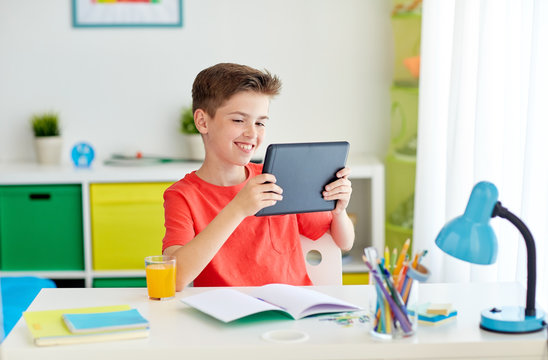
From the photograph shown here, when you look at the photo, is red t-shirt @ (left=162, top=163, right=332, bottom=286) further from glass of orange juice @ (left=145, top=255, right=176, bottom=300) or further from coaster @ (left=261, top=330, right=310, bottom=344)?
coaster @ (left=261, top=330, right=310, bottom=344)

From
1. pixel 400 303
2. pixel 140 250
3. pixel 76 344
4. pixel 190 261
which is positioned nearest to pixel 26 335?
pixel 76 344

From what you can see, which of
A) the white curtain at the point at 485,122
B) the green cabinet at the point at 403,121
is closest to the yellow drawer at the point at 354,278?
the green cabinet at the point at 403,121

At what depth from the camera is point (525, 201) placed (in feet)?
7.09

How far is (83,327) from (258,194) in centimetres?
51

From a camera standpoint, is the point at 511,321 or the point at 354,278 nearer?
the point at 511,321

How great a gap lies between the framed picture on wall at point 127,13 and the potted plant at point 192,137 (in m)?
0.46

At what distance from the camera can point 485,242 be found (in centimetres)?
134

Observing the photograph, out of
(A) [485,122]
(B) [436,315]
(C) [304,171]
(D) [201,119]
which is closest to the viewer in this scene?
(B) [436,315]

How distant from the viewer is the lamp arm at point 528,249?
1.39 metres

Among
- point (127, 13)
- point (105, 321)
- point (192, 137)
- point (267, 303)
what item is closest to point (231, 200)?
point (267, 303)

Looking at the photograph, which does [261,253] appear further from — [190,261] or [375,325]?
[375,325]

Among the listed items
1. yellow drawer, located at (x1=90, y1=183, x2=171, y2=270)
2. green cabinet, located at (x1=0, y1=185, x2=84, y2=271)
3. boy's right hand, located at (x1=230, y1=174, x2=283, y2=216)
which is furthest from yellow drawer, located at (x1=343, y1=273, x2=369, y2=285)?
boy's right hand, located at (x1=230, y1=174, x2=283, y2=216)

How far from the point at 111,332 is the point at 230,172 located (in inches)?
29.0

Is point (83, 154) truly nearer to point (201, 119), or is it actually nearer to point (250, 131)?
point (201, 119)
